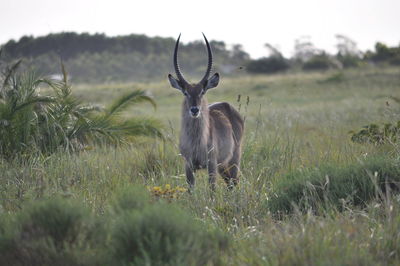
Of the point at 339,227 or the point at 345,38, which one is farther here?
the point at 345,38

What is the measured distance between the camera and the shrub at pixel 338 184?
169 inches

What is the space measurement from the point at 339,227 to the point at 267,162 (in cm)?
291

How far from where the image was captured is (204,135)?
18.5ft

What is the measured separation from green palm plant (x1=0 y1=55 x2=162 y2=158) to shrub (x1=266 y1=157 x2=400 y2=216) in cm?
256

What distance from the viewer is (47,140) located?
21.4 ft

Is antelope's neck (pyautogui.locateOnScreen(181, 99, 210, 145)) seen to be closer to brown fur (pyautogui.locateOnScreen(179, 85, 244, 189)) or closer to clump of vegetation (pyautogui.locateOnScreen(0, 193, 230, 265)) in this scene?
brown fur (pyautogui.locateOnScreen(179, 85, 244, 189))

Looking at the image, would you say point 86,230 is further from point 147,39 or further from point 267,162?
point 147,39

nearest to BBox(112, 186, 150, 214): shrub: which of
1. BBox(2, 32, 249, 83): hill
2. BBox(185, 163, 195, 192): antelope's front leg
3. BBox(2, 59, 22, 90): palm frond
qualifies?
BBox(185, 163, 195, 192): antelope's front leg

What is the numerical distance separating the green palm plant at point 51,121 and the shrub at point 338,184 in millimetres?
2562

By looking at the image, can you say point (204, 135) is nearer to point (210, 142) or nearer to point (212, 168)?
point (210, 142)

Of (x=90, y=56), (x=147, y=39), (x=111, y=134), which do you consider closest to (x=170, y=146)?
(x=111, y=134)

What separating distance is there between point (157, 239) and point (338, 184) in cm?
230

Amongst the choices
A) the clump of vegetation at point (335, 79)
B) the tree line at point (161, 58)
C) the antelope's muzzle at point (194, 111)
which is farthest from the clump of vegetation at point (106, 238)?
the tree line at point (161, 58)

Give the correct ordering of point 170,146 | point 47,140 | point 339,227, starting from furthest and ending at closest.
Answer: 1. point 170,146
2. point 47,140
3. point 339,227
